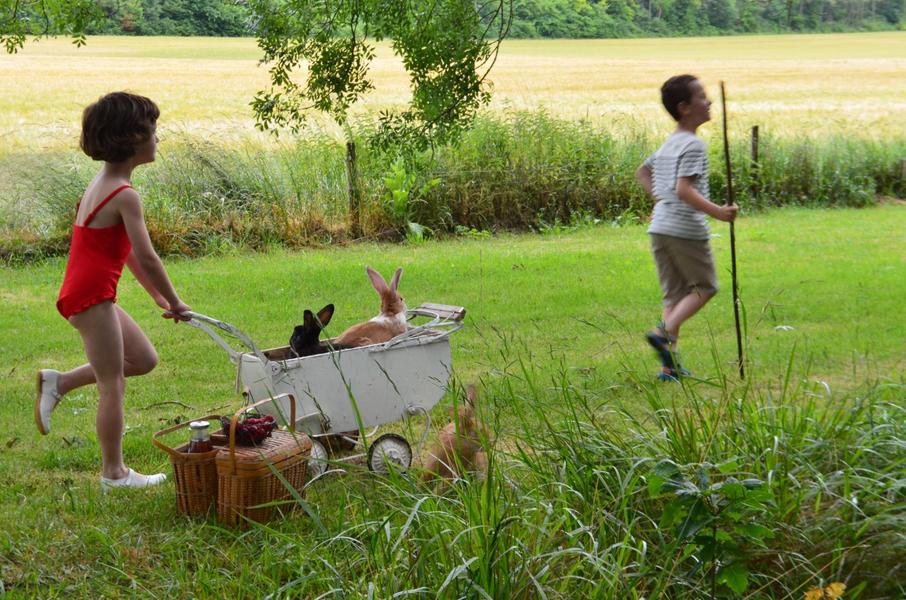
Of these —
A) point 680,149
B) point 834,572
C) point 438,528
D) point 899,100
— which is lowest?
point 899,100

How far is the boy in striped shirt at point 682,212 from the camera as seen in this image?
6.36 metres

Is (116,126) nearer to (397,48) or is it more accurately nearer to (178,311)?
(178,311)

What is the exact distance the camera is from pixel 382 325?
5.42 m

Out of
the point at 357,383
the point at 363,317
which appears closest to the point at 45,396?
the point at 357,383

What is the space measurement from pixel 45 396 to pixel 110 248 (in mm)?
1021

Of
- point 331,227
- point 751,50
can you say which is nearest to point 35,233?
point 331,227

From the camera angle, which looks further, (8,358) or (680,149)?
(8,358)

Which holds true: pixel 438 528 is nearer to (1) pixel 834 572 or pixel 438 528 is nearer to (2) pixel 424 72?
(1) pixel 834 572

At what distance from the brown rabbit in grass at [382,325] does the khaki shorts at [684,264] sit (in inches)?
76.2

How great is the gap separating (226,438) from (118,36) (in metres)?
63.9

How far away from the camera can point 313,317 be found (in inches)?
197

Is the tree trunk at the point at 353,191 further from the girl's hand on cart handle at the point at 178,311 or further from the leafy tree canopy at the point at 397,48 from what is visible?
the girl's hand on cart handle at the point at 178,311

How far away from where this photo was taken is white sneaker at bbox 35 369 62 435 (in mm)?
5125

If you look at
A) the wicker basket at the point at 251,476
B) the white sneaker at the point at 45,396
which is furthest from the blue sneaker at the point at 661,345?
the white sneaker at the point at 45,396
